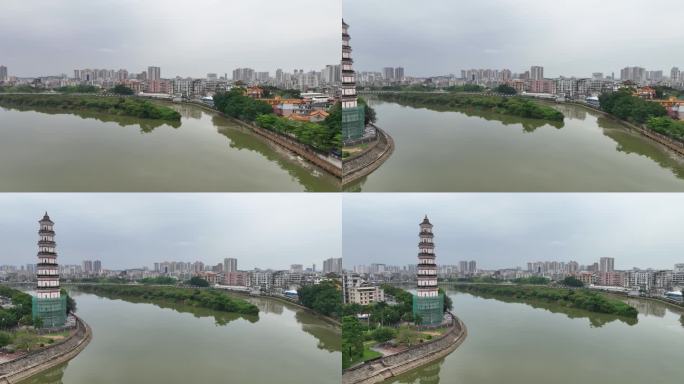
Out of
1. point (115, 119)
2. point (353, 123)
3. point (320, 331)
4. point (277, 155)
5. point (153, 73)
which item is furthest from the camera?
point (115, 119)

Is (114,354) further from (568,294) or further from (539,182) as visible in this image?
(568,294)

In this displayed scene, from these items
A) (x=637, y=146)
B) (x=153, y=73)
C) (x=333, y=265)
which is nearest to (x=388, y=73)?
(x=333, y=265)

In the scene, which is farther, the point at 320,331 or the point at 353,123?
the point at 320,331

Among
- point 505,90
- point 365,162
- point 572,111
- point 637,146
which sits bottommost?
point 365,162

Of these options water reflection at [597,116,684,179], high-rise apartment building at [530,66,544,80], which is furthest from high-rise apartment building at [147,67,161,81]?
water reflection at [597,116,684,179]

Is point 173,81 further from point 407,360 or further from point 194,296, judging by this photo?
point 407,360

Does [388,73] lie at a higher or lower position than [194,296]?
higher
